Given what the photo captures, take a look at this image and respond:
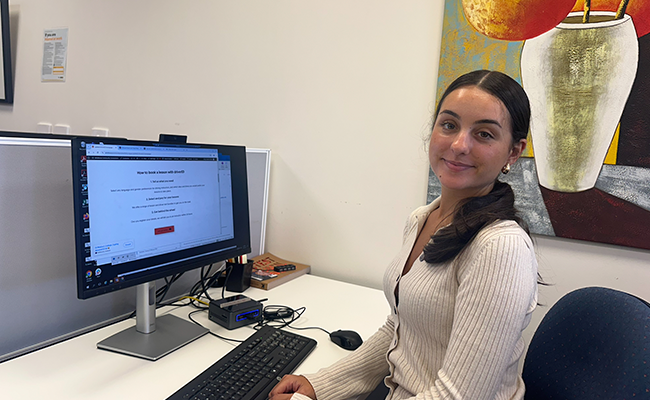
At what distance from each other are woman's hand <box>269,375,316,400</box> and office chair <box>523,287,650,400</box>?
1.55 feet

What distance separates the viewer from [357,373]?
39.5 inches

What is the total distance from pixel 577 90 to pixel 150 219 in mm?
1315

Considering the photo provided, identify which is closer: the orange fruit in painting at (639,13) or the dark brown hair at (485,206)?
the dark brown hair at (485,206)

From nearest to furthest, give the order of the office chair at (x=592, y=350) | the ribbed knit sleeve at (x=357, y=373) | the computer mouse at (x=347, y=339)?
the office chair at (x=592, y=350)
the ribbed knit sleeve at (x=357, y=373)
the computer mouse at (x=347, y=339)

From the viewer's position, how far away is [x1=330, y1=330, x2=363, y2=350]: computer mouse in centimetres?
116

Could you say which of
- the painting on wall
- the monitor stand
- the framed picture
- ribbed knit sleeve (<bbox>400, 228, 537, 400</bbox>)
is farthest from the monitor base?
the framed picture

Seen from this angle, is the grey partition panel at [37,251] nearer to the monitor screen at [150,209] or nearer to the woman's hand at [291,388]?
the monitor screen at [150,209]

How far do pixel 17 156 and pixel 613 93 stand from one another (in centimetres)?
165

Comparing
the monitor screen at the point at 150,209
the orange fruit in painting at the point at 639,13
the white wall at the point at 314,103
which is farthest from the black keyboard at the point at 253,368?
the orange fruit in painting at the point at 639,13

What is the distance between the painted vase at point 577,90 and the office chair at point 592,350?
0.61 m

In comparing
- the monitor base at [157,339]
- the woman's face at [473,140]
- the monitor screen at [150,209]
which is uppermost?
the woman's face at [473,140]

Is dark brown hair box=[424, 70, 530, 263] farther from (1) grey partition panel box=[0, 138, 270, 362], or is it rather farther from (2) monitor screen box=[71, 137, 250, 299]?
(1) grey partition panel box=[0, 138, 270, 362]

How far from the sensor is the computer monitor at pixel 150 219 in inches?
37.0

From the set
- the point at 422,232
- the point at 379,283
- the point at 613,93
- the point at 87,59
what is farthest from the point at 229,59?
the point at 613,93
